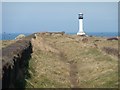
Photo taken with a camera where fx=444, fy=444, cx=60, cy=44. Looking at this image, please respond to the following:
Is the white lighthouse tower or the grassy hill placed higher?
the white lighthouse tower

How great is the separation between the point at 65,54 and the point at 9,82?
25.3 meters

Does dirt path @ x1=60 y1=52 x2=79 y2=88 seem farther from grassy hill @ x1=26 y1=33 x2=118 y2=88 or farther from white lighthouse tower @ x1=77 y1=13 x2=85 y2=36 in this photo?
white lighthouse tower @ x1=77 y1=13 x2=85 y2=36

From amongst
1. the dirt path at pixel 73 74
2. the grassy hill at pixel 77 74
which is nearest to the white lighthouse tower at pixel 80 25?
the grassy hill at pixel 77 74

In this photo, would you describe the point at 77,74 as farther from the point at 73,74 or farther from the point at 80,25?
the point at 80,25

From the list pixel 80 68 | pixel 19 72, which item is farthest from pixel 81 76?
pixel 19 72

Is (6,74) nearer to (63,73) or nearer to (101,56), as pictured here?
(63,73)

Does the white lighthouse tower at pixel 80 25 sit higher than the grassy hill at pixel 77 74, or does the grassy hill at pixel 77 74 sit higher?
the white lighthouse tower at pixel 80 25

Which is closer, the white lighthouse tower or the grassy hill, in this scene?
the grassy hill

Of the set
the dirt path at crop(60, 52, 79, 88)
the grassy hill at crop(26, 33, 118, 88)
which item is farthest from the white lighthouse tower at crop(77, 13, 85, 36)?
the dirt path at crop(60, 52, 79, 88)

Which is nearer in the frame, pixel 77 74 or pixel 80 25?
pixel 77 74

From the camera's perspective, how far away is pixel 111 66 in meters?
26.9

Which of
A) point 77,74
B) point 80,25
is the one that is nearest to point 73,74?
point 77,74

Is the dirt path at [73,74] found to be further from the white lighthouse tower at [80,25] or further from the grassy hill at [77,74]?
the white lighthouse tower at [80,25]

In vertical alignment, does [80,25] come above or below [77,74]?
above
